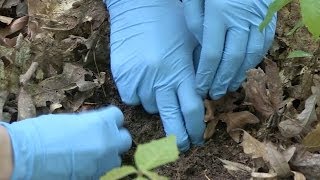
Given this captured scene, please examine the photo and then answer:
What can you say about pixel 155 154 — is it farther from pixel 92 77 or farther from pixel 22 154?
pixel 92 77

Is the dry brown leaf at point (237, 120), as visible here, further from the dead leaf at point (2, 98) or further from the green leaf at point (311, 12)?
the dead leaf at point (2, 98)

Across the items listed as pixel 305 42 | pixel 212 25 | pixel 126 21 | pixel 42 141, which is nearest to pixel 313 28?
pixel 212 25

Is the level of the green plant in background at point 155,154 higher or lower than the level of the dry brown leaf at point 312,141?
higher

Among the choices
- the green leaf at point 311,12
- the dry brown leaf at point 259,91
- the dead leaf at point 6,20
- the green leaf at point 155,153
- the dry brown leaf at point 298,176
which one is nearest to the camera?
the green leaf at point 155,153

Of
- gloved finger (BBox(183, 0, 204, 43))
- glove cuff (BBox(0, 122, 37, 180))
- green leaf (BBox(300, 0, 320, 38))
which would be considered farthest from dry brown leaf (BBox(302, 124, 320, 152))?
glove cuff (BBox(0, 122, 37, 180))

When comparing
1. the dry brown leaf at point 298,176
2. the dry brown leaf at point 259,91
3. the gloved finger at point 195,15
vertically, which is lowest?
the dry brown leaf at point 298,176

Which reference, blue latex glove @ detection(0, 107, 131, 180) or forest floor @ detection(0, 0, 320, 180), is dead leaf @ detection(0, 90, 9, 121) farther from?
blue latex glove @ detection(0, 107, 131, 180)

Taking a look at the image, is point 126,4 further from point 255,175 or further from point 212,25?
point 255,175

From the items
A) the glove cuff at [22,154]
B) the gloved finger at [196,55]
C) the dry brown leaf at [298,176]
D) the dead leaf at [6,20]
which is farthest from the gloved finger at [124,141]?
the dead leaf at [6,20]
